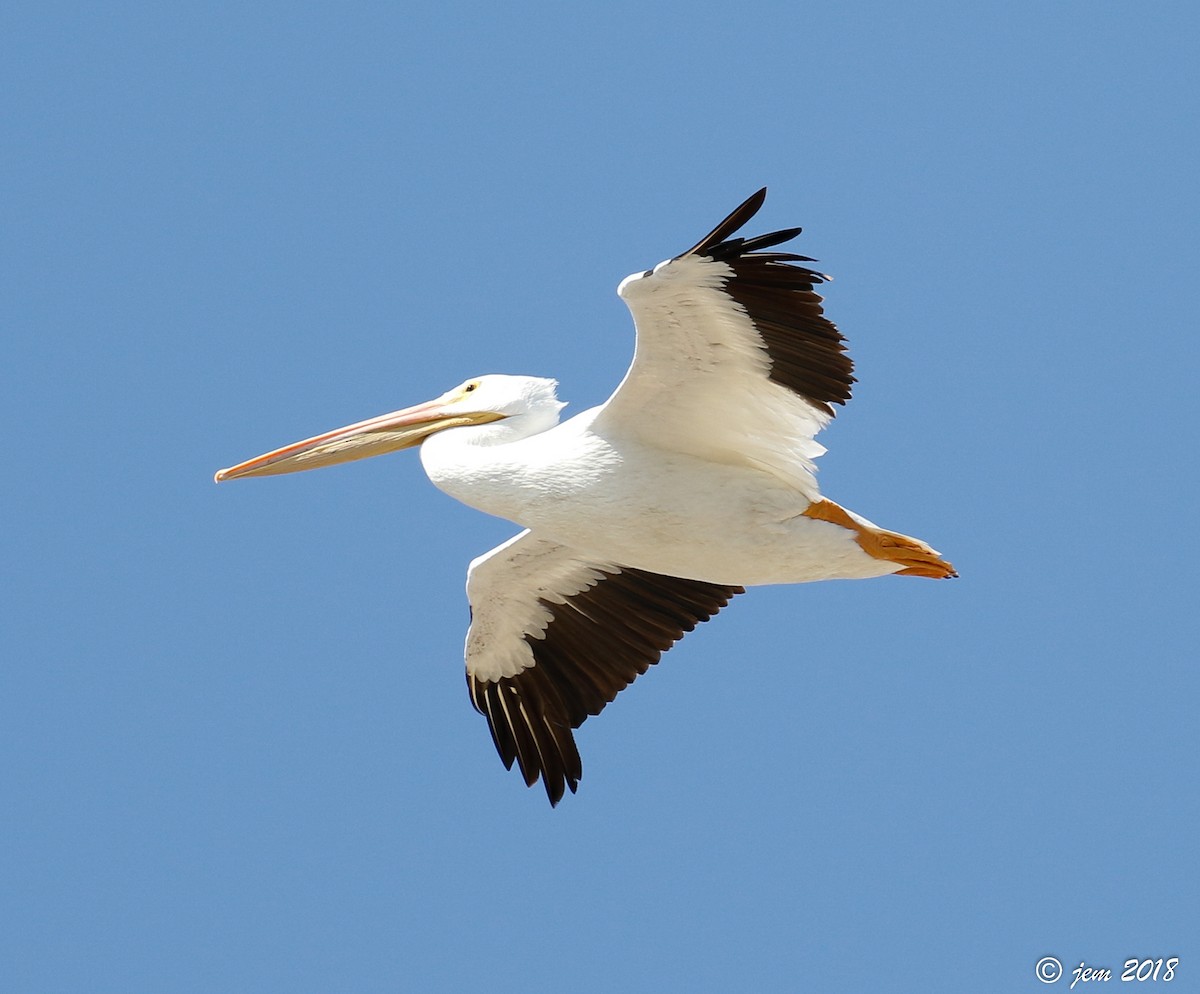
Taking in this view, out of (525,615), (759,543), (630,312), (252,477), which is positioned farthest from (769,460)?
(252,477)

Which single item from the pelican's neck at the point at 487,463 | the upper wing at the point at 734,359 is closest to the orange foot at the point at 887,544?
the upper wing at the point at 734,359

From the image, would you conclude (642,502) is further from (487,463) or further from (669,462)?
(487,463)

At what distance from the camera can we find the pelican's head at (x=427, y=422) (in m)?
10.0

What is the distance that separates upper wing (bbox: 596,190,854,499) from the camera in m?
8.58

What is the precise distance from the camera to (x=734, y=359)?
9086 mm

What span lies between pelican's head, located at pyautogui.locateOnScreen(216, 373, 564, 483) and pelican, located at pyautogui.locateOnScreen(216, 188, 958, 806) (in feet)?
0.04

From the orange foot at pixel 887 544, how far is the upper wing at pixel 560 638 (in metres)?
1.34

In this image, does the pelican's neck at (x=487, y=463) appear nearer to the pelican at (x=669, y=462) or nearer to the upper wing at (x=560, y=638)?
the pelican at (x=669, y=462)

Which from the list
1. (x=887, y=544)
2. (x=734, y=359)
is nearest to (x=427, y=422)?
(x=734, y=359)

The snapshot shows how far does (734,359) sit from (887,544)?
1379mm

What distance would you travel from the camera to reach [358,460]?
10578 mm

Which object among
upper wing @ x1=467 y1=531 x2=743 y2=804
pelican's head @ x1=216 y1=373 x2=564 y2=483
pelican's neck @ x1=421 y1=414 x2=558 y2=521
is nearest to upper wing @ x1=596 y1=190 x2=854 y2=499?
pelican's neck @ x1=421 y1=414 x2=558 y2=521

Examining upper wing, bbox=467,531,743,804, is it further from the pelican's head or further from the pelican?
the pelican's head

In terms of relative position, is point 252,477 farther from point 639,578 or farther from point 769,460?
point 769,460
